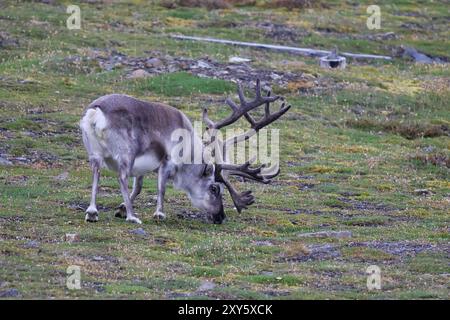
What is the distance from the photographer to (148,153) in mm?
19047

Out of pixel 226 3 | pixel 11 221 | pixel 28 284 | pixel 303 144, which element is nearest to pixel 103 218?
pixel 11 221

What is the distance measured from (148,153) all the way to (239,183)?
503cm

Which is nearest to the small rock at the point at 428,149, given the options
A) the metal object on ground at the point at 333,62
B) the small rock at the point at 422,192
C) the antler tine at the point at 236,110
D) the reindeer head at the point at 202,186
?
the small rock at the point at 422,192

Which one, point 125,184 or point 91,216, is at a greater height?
point 125,184

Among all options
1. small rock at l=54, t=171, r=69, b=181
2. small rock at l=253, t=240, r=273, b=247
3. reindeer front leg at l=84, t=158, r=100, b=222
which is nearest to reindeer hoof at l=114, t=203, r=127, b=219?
reindeer front leg at l=84, t=158, r=100, b=222

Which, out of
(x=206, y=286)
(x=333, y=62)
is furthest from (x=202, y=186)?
(x=333, y=62)

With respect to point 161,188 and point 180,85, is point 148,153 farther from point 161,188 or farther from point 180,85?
point 180,85

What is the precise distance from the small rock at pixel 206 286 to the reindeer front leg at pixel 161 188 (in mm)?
4645

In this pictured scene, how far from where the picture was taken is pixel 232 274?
50.8 feet

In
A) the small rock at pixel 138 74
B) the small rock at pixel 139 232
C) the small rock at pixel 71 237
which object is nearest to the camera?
the small rock at pixel 71 237

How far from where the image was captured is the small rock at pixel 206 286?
1432 cm

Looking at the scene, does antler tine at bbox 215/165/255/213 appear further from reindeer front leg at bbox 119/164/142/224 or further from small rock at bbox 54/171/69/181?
small rock at bbox 54/171/69/181

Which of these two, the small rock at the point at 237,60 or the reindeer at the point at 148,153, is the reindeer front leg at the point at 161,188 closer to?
the reindeer at the point at 148,153

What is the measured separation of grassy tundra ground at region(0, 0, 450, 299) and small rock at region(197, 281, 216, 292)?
6 centimetres
